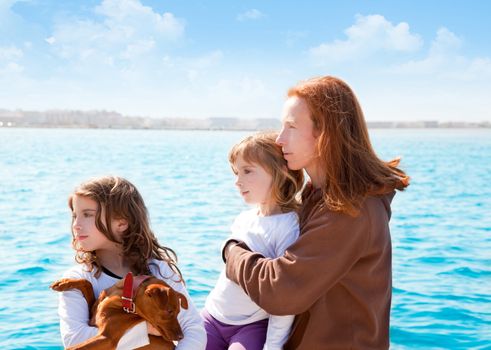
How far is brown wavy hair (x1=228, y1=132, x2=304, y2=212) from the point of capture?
2691mm

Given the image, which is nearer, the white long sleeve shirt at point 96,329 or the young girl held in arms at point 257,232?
the white long sleeve shirt at point 96,329

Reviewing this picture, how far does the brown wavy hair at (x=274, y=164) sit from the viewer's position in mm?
2691

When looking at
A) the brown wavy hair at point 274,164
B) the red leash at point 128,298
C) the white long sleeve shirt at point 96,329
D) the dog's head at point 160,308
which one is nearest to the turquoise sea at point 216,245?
the brown wavy hair at point 274,164

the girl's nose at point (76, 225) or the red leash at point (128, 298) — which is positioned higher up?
the girl's nose at point (76, 225)

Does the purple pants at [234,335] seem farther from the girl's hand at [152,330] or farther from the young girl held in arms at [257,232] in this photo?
the girl's hand at [152,330]

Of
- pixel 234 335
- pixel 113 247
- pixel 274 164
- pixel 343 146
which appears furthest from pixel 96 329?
pixel 343 146

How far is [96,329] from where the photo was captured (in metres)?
2.30

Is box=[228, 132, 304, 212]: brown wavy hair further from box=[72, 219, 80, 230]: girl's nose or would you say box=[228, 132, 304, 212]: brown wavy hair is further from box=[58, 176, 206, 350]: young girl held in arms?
box=[72, 219, 80, 230]: girl's nose

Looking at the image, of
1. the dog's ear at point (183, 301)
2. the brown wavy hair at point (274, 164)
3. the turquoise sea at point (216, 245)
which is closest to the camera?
the dog's ear at point (183, 301)

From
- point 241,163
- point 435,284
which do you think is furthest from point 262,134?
point 435,284

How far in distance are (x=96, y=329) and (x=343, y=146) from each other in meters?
1.09

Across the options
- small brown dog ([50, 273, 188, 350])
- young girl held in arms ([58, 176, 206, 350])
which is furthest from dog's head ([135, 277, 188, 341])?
young girl held in arms ([58, 176, 206, 350])

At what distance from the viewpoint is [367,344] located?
93.0 inches

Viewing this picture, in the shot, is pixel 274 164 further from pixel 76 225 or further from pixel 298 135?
pixel 76 225
